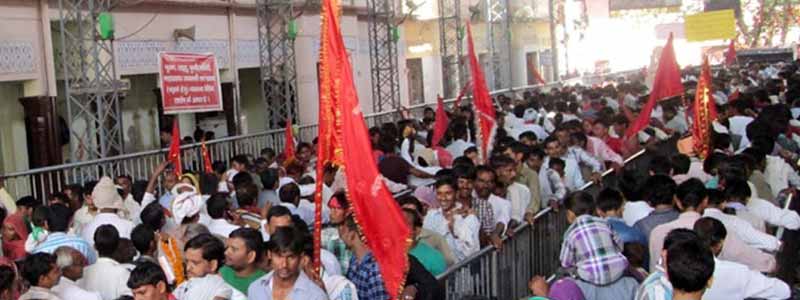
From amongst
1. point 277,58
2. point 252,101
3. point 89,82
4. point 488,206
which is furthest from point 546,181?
point 252,101

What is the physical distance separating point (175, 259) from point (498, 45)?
33.1 meters

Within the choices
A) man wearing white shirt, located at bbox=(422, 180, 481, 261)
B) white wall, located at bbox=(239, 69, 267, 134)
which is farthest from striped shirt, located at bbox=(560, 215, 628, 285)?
white wall, located at bbox=(239, 69, 267, 134)

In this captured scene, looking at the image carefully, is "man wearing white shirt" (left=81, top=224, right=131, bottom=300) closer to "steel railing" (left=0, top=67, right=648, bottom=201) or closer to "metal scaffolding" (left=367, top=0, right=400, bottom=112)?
"steel railing" (left=0, top=67, right=648, bottom=201)

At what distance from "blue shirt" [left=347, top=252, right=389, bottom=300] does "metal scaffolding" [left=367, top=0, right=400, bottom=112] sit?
62.5 feet

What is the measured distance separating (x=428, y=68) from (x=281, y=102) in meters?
14.2

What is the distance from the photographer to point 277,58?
2023 cm

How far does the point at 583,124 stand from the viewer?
42.8 feet

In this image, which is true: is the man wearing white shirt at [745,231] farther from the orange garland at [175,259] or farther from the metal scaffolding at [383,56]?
the metal scaffolding at [383,56]

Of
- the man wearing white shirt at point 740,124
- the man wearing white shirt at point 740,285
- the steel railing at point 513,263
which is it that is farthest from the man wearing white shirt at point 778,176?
the man wearing white shirt at point 740,285

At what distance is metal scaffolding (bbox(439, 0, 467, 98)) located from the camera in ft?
99.6

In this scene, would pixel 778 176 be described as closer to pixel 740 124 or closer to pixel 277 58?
pixel 740 124

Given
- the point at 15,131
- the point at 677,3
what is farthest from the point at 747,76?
the point at 15,131

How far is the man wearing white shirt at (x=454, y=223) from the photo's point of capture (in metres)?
7.13

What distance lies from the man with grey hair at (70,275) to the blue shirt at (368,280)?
143 centimetres
